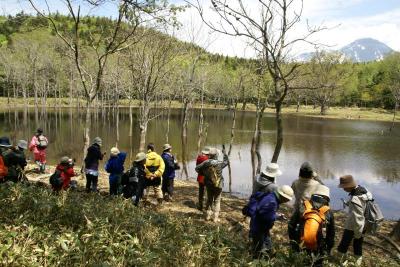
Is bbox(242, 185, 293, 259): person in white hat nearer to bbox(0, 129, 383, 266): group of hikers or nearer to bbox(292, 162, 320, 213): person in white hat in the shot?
bbox(0, 129, 383, 266): group of hikers

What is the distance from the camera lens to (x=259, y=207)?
18.5ft

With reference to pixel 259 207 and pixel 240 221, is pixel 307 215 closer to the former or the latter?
pixel 259 207

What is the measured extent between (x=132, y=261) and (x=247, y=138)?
123 feet

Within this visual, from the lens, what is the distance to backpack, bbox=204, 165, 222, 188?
861cm

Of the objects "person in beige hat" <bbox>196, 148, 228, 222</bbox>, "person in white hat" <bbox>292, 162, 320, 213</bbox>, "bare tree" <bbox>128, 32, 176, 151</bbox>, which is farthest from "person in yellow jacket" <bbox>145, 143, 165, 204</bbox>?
"bare tree" <bbox>128, 32, 176, 151</bbox>

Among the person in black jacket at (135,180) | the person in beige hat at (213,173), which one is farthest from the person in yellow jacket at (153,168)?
the person in beige hat at (213,173)

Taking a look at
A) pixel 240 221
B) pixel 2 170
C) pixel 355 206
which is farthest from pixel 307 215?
pixel 2 170

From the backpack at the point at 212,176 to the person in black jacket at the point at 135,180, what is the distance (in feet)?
6.23

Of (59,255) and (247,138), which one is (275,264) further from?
(247,138)

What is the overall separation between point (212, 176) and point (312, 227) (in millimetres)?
3827

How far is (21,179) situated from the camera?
28.2 ft

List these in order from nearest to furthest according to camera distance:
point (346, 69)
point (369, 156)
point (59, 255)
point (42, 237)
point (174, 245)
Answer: point (59, 255)
point (42, 237)
point (174, 245)
point (369, 156)
point (346, 69)

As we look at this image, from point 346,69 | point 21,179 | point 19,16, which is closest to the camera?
point 21,179

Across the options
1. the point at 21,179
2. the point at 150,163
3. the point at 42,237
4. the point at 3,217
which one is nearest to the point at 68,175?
the point at 21,179
